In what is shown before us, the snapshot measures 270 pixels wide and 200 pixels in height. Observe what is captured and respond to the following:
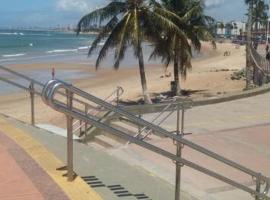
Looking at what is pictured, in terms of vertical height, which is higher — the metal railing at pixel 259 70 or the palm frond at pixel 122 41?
the palm frond at pixel 122 41

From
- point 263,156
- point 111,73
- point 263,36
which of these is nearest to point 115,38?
point 263,156

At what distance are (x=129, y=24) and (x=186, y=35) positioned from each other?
12.9ft

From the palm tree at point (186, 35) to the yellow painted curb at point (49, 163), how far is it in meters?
16.1

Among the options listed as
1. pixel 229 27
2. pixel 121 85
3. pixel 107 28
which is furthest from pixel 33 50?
pixel 229 27

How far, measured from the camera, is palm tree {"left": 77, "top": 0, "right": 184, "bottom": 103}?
874 inches

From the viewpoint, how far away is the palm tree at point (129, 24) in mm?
22188

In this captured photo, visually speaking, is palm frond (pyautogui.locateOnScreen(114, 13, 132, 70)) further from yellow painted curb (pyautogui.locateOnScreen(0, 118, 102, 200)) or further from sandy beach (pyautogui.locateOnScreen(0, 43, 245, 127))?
yellow painted curb (pyautogui.locateOnScreen(0, 118, 102, 200))

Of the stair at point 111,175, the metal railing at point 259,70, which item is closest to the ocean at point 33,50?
the metal railing at point 259,70

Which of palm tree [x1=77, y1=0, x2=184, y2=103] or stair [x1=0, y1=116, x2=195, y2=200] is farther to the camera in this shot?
palm tree [x1=77, y1=0, x2=184, y2=103]

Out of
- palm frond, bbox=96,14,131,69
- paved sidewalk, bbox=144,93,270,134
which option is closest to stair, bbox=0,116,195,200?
paved sidewalk, bbox=144,93,270,134

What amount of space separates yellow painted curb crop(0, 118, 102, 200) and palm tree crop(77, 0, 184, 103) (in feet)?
46.3

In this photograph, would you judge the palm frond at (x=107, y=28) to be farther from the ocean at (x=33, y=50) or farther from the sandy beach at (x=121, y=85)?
the ocean at (x=33, y=50)

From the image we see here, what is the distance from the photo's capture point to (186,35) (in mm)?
25156

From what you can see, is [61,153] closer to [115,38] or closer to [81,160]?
[81,160]
